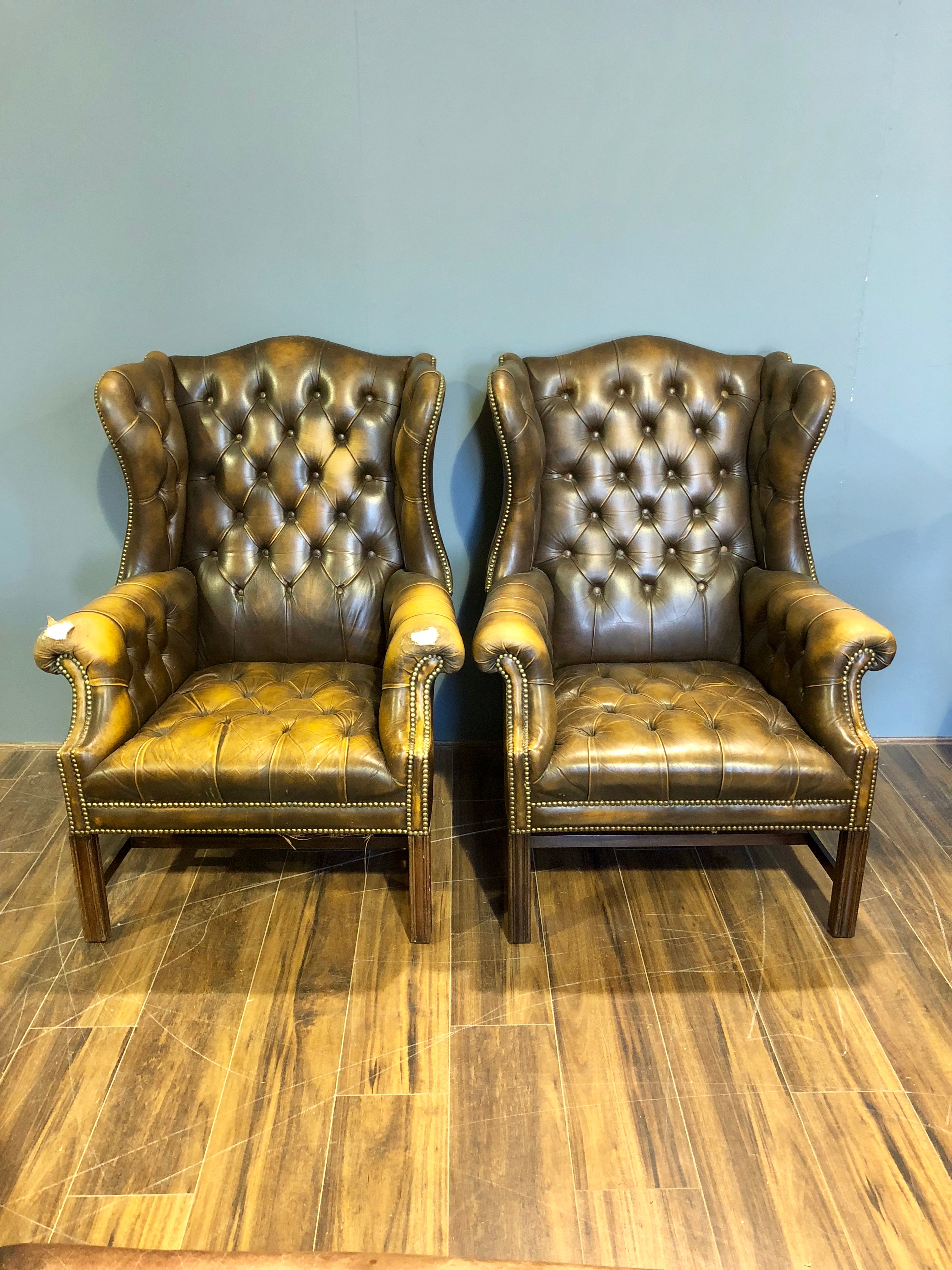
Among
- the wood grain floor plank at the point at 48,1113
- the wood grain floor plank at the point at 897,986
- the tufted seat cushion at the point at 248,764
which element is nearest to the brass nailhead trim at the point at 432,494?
the tufted seat cushion at the point at 248,764

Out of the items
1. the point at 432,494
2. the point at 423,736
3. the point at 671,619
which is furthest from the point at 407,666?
the point at 671,619

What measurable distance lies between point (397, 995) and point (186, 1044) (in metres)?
0.43

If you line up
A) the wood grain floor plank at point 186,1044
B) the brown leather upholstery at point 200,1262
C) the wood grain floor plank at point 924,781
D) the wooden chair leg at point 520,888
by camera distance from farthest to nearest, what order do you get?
the wood grain floor plank at point 924,781 < the wooden chair leg at point 520,888 < the wood grain floor plank at point 186,1044 < the brown leather upholstery at point 200,1262

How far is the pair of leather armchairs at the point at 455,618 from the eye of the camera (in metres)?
1.94

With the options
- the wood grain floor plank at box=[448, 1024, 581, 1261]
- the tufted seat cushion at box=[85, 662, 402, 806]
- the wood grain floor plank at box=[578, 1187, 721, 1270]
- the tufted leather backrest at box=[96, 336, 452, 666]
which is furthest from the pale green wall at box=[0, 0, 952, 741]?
the wood grain floor plank at box=[578, 1187, 721, 1270]

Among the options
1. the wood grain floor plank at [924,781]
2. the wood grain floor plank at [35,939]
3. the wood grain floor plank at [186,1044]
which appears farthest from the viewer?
the wood grain floor plank at [924,781]

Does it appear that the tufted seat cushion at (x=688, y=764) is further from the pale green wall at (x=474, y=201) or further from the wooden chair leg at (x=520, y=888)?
the pale green wall at (x=474, y=201)

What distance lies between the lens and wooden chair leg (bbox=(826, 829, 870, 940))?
200cm

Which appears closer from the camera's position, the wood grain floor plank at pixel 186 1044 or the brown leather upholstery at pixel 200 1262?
the brown leather upholstery at pixel 200 1262

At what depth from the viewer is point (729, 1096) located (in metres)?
1.71

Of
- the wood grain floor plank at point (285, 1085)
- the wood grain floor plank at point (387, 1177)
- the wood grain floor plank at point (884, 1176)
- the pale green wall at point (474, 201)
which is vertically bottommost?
the wood grain floor plank at point (884, 1176)

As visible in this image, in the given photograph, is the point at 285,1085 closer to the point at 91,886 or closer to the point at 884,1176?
the point at 91,886

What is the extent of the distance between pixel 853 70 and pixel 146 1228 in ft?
9.52

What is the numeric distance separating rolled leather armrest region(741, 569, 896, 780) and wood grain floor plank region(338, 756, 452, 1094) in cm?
95
